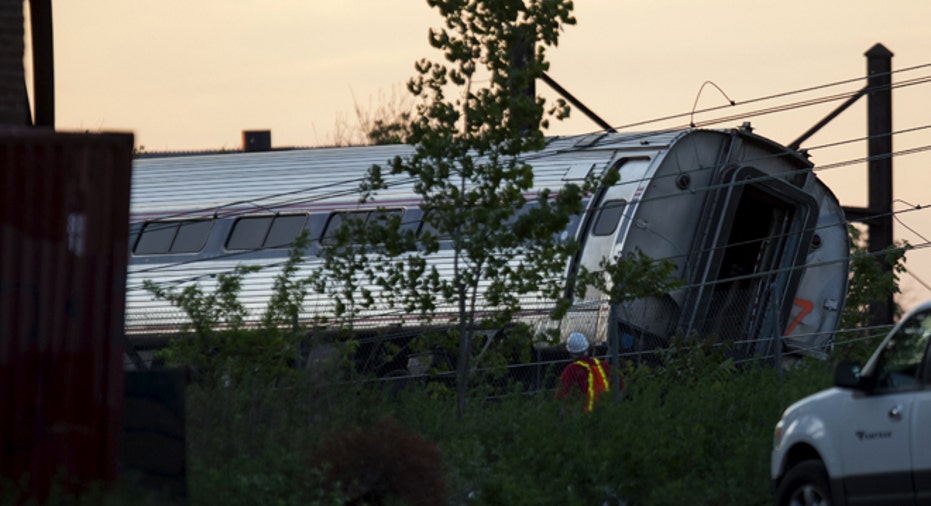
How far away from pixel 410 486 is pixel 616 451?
9.09ft

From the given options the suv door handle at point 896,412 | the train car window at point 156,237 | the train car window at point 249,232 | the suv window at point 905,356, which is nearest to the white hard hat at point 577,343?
the train car window at point 249,232

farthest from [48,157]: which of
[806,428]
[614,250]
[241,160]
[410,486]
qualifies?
[241,160]

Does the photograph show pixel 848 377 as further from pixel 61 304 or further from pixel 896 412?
pixel 61 304

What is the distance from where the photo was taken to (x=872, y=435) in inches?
400

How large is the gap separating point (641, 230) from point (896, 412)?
988 cm

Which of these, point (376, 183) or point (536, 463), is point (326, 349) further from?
point (536, 463)

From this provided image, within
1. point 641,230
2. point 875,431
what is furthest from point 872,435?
point 641,230

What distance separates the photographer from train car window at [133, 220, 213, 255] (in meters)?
23.5

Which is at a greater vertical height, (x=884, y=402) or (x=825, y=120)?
(x=825, y=120)

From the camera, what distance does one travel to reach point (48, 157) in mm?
10141

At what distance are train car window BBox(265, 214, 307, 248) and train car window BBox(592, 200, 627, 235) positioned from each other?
4866mm

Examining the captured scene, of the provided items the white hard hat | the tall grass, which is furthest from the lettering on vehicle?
the white hard hat

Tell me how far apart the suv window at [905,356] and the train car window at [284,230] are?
13.3 metres

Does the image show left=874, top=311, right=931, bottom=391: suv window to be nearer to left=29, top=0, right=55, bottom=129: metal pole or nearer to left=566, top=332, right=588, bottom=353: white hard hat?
left=566, top=332, right=588, bottom=353: white hard hat
